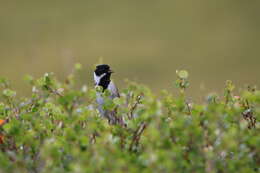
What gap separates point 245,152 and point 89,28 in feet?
38.1

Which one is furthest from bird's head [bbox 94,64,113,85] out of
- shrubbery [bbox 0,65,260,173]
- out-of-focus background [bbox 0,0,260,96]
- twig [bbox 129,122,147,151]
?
out-of-focus background [bbox 0,0,260,96]

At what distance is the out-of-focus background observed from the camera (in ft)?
38.4

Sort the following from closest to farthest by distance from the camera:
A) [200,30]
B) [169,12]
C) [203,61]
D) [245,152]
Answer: [245,152]
[203,61]
[200,30]
[169,12]

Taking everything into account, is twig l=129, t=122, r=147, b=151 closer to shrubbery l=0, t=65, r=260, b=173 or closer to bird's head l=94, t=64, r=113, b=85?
shrubbery l=0, t=65, r=260, b=173

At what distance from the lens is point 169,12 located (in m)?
14.7

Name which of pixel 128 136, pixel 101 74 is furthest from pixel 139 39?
pixel 128 136

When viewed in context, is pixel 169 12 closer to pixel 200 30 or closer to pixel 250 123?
pixel 200 30

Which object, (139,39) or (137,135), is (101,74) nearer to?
(137,135)

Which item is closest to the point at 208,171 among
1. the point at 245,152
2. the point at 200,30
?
the point at 245,152

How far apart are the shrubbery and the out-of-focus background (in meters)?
7.44

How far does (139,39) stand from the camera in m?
13.4

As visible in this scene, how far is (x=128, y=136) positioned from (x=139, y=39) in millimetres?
10451

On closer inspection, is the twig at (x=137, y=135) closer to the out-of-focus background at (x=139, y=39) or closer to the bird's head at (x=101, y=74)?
the bird's head at (x=101, y=74)

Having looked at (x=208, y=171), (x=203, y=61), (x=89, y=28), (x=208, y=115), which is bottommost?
(x=208, y=171)
